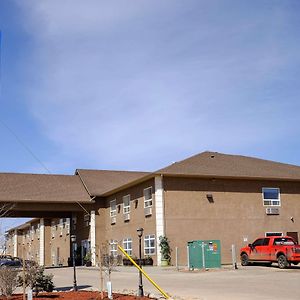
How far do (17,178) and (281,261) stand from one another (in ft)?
88.4

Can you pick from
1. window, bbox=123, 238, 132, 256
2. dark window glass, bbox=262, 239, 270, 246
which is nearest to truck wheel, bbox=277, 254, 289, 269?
dark window glass, bbox=262, 239, 270, 246

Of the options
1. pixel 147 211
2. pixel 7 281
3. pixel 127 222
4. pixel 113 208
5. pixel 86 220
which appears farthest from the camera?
pixel 86 220

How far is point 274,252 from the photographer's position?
1093 inches

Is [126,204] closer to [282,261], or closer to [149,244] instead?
[149,244]

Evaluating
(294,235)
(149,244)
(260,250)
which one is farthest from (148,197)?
(294,235)

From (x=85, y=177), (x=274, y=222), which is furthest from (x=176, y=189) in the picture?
(x=85, y=177)

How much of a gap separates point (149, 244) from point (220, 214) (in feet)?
16.9

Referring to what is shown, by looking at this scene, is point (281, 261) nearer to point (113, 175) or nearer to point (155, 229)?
point (155, 229)

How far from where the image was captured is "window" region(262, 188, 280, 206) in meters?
36.9

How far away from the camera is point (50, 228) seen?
61.1m

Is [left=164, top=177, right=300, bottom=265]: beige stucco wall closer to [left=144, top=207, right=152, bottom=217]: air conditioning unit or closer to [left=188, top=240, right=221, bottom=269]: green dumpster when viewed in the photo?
[left=144, top=207, right=152, bottom=217]: air conditioning unit

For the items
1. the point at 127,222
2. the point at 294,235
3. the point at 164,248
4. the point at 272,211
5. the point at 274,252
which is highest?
the point at 272,211

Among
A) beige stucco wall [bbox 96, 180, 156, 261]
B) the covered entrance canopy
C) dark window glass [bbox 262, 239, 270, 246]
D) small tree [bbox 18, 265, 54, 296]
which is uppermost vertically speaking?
the covered entrance canopy

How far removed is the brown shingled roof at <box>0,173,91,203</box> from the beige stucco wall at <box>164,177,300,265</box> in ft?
36.2
